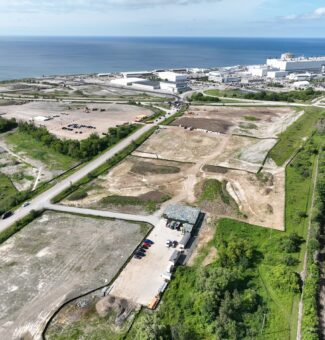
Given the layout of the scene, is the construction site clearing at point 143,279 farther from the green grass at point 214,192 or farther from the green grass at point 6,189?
the green grass at point 6,189

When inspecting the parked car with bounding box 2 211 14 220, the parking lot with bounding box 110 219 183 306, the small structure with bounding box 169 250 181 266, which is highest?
the parked car with bounding box 2 211 14 220

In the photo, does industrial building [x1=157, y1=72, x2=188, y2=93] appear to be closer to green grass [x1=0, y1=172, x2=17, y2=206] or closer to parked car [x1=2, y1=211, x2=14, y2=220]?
green grass [x1=0, y1=172, x2=17, y2=206]

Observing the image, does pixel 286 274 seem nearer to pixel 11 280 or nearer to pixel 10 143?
pixel 11 280

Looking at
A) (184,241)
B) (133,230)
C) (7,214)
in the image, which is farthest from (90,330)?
(7,214)

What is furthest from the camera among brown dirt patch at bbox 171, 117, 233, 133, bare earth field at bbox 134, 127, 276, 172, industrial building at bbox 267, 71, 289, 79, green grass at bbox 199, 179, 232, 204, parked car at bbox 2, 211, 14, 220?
industrial building at bbox 267, 71, 289, 79

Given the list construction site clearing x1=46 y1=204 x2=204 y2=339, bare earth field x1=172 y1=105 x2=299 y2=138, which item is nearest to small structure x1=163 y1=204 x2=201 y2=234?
construction site clearing x1=46 y1=204 x2=204 y2=339

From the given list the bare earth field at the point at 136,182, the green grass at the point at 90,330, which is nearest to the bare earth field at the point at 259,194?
the bare earth field at the point at 136,182
